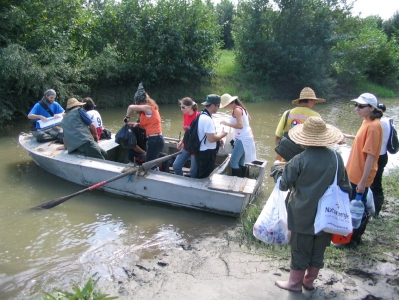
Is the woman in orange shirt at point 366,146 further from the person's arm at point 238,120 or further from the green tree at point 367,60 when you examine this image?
the green tree at point 367,60

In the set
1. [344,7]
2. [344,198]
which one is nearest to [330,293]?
[344,198]

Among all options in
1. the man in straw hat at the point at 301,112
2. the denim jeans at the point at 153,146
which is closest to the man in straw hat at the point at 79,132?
the denim jeans at the point at 153,146

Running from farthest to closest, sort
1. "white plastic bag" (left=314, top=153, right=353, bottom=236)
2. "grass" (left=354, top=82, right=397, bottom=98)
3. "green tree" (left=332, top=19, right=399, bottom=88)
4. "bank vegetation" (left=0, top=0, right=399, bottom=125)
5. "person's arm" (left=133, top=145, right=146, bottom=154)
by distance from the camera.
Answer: "green tree" (left=332, top=19, right=399, bottom=88) < "grass" (left=354, top=82, right=397, bottom=98) < "bank vegetation" (left=0, top=0, right=399, bottom=125) < "person's arm" (left=133, top=145, right=146, bottom=154) < "white plastic bag" (left=314, top=153, right=353, bottom=236)

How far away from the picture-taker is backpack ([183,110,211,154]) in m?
5.75

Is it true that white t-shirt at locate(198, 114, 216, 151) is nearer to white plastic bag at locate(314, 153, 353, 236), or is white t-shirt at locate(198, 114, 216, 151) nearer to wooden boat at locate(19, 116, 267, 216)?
wooden boat at locate(19, 116, 267, 216)

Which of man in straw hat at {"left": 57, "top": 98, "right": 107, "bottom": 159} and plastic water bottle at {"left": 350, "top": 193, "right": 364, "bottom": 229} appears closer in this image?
plastic water bottle at {"left": 350, "top": 193, "right": 364, "bottom": 229}

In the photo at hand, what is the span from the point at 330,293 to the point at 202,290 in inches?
45.1

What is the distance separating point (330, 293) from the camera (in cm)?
351

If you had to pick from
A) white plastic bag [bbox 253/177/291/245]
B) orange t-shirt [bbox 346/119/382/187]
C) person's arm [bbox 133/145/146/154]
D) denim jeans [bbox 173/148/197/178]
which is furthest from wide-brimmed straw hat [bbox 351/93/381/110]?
person's arm [bbox 133/145/146/154]

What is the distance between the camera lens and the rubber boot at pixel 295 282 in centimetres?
344

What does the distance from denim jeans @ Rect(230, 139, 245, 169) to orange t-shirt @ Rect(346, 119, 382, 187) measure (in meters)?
2.29

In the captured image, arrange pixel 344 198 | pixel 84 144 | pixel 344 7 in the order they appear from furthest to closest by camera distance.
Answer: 1. pixel 344 7
2. pixel 84 144
3. pixel 344 198

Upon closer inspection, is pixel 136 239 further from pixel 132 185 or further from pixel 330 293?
pixel 330 293

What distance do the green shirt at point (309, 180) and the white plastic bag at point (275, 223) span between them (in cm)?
12
